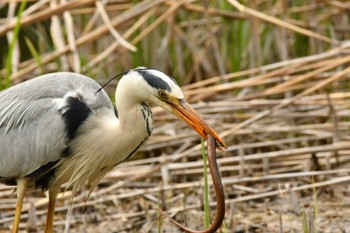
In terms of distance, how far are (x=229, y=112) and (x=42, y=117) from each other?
210cm

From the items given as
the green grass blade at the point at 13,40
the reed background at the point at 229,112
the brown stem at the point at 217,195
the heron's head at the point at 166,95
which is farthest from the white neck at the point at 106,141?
the green grass blade at the point at 13,40

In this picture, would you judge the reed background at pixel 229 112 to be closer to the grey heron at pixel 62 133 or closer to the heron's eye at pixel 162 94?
the grey heron at pixel 62 133

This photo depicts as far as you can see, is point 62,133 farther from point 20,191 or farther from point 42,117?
point 20,191

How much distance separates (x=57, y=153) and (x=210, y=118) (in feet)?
6.44

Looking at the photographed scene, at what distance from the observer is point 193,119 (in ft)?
12.3

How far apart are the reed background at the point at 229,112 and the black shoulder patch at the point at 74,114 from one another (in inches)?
20.7

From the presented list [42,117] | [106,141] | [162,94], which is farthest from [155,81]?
[42,117]

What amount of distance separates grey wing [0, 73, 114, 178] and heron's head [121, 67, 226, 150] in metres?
0.48

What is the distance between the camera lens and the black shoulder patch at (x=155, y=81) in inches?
150

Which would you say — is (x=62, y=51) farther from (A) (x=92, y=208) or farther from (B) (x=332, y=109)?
(B) (x=332, y=109)

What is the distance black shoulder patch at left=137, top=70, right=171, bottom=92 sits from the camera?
3799mm

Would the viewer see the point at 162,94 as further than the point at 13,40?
No

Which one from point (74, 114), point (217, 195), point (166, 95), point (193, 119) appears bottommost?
point (217, 195)

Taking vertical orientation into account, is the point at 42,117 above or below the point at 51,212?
above
